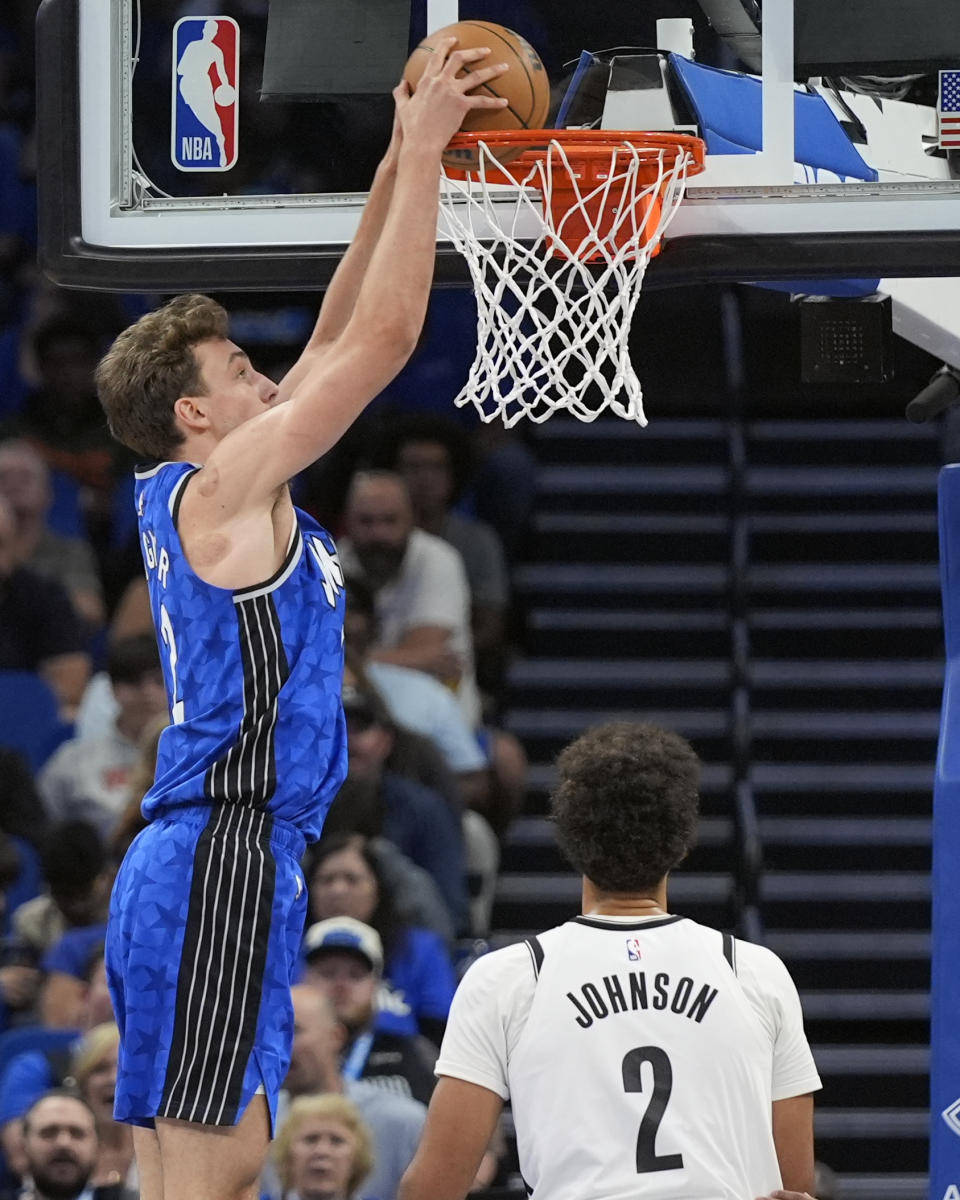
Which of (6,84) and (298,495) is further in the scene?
(6,84)

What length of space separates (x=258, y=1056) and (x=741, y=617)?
18.2 feet

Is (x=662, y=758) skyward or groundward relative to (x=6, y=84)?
groundward

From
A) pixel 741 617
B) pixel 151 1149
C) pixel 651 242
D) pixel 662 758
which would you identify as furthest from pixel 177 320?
pixel 741 617

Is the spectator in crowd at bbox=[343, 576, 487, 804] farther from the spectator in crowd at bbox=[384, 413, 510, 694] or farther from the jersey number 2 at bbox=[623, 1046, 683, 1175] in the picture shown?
the jersey number 2 at bbox=[623, 1046, 683, 1175]

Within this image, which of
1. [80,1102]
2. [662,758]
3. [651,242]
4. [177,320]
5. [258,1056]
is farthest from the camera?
[80,1102]

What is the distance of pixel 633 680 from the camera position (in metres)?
8.77

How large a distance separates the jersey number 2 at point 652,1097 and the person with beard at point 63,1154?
337cm

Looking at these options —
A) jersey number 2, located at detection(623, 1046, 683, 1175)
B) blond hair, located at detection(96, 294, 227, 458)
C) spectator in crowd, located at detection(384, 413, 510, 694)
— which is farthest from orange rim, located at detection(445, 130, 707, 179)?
spectator in crowd, located at detection(384, 413, 510, 694)

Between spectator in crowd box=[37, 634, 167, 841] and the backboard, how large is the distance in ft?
10.3

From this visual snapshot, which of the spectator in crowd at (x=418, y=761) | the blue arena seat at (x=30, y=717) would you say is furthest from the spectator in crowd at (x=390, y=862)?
the blue arena seat at (x=30, y=717)

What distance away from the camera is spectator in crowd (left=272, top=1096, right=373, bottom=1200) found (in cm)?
574

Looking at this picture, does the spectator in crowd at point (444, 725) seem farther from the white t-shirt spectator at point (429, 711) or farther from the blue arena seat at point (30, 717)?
the blue arena seat at point (30, 717)

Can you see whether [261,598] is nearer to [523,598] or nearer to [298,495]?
[298,495]

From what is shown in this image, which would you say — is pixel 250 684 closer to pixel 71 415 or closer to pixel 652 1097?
pixel 652 1097
